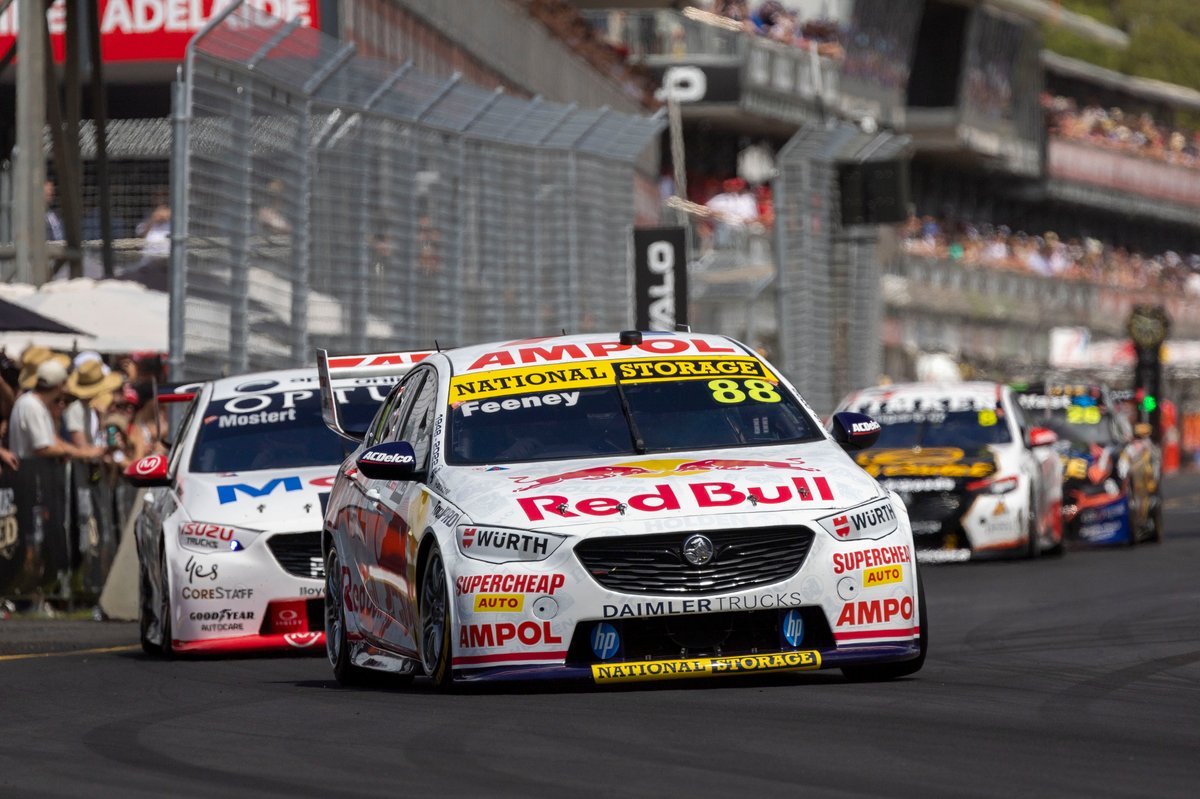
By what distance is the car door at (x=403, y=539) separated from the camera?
9.93 metres

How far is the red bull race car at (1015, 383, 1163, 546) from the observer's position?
2288 centimetres

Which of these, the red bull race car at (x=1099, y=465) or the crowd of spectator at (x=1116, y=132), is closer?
the red bull race car at (x=1099, y=465)

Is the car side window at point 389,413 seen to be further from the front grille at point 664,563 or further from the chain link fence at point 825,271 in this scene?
the chain link fence at point 825,271

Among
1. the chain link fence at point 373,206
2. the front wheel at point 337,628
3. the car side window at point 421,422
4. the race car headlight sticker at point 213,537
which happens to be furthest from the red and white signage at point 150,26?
the car side window at point 421,422

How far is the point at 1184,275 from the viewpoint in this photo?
74375mm

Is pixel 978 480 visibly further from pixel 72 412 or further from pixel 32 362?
pixel 32 362

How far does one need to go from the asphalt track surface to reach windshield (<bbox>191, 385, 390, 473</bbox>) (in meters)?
1.62

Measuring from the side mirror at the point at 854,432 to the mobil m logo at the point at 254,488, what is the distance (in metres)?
3.49

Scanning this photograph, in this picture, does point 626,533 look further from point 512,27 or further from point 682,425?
point 512,27

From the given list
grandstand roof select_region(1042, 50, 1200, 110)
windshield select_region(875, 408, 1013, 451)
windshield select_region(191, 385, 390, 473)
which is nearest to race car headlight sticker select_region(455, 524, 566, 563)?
windshield select_region(191, 385, 390, 473)

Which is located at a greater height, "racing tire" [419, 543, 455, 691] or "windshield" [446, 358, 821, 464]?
"windshield" [446, 358, 821, 464]

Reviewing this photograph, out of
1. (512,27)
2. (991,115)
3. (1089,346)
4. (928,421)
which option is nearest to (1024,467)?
(928,421)

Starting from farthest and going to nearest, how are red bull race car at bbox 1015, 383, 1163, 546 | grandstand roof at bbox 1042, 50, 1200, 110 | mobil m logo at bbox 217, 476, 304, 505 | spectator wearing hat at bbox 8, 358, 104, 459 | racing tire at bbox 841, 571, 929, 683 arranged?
1. grandstand roof at bbox 1042, 50, 1200, 110
2. red bull race car at bbox 1015, 383, 1163, 546
3. spectator wearing hat at bbox 8, 358, 104, 459
4. mobil m logo at bbox 217, 476, 304, 505
5. racing tire at bbox 841, 571, 929, 683

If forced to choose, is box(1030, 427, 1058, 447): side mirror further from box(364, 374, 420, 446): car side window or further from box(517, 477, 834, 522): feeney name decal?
box(517, 477, 834, 522): feeney name decal
